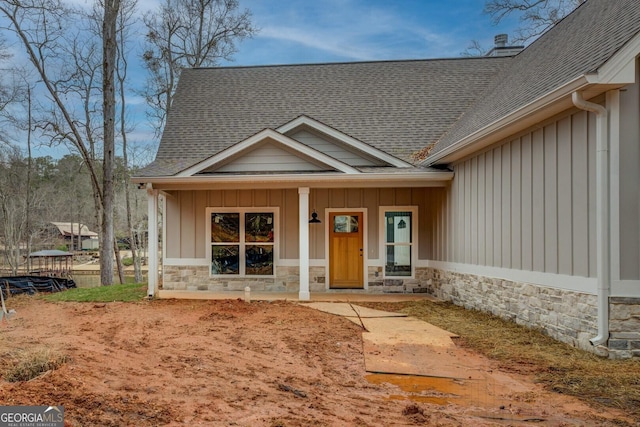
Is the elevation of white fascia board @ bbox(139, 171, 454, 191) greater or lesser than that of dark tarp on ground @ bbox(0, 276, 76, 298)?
greater

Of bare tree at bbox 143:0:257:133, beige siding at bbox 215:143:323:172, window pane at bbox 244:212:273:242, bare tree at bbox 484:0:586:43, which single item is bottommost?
window pane at bbox 244:212:273:242

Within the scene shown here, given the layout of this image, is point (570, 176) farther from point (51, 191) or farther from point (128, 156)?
point (51, 191)

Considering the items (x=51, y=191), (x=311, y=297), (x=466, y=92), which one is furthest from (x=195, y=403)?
(x=51, y=191)

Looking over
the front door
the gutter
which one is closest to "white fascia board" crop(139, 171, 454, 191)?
the gutter

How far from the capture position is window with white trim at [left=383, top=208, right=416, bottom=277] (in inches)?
386

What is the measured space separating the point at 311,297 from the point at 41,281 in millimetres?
8479

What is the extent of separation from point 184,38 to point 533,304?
19.7 meters

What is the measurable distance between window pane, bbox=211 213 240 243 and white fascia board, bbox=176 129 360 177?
5.23 ft

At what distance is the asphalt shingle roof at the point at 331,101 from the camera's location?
10.9 metres

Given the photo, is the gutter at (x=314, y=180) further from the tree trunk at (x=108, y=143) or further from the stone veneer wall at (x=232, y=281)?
the tree trunk at (x=108, y=143)

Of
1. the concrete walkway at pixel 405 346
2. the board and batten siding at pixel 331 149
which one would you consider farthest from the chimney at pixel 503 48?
the concrete walkway at pixel 405 346

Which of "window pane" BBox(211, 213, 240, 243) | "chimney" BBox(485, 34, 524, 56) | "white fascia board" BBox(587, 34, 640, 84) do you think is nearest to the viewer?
"white fascia board" BBox(587, 34, 640, 84)

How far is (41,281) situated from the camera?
12.0 m

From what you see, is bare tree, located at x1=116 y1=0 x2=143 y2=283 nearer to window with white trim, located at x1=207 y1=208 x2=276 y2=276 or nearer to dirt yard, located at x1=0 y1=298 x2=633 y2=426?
window with white trim, located at x1=207 y1=208 x2=276 y2=276
